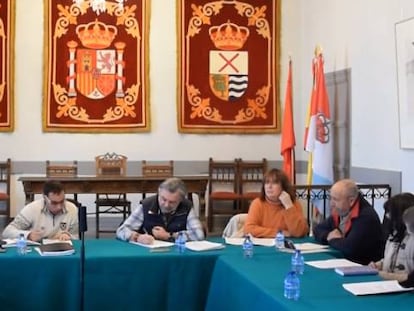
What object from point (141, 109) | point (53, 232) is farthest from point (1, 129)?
point (53, 232)

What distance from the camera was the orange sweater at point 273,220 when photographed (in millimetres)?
4881

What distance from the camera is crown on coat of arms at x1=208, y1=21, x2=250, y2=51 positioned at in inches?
384

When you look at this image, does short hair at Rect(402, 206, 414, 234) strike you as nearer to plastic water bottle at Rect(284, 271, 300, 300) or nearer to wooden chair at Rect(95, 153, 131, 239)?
plastic water bottle at Rect(284, 271, 300, 300)

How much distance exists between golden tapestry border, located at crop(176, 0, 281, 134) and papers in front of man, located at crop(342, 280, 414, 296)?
6657 millimetres

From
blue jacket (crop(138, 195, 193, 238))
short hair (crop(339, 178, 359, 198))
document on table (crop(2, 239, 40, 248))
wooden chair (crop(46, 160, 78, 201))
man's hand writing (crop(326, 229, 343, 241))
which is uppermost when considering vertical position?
wooden chair (crop(46, 160, 78, 201))

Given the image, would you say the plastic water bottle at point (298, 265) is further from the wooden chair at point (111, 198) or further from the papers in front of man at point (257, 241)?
the wooden chair at point (111, 198)

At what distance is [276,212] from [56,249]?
1.73 metres

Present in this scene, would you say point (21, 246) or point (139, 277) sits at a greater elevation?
point (21, 246)

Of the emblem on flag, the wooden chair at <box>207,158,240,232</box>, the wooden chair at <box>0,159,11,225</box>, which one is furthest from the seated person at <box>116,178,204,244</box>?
the emblem on flag

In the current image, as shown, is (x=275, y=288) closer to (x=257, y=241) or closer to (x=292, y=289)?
(x=292, y=289)

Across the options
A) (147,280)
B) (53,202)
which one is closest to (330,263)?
(147,280)

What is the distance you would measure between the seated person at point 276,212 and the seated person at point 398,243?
1176mm

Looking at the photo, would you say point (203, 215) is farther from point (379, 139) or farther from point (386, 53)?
point (386, 53)

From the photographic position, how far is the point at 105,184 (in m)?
8.02
